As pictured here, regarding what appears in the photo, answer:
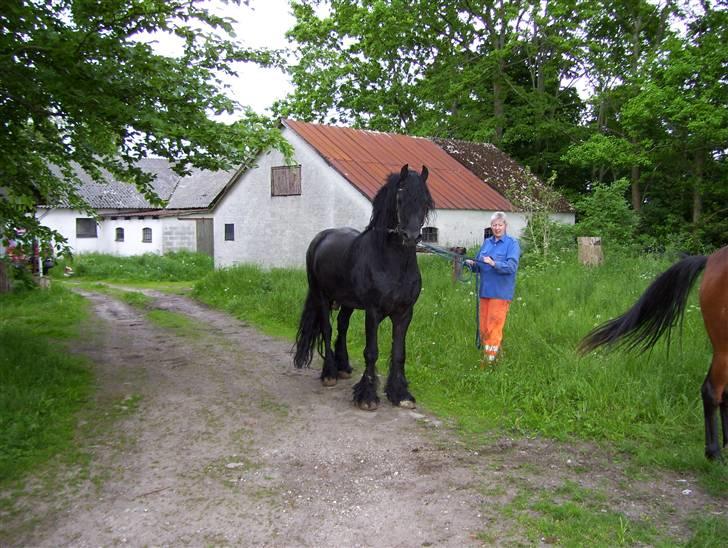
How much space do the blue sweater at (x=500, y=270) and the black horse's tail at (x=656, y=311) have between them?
1196 millimetres

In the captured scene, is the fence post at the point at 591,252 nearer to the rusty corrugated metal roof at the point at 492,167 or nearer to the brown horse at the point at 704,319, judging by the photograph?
the brown horse at the point at 704,319

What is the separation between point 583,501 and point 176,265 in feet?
65.1

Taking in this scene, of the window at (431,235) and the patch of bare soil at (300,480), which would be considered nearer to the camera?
the patch of bare soil at (300,480)

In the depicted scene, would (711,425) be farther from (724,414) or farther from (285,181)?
(285,181)

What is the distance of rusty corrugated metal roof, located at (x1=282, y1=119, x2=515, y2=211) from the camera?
17344 mm

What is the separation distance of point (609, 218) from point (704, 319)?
1328 cm

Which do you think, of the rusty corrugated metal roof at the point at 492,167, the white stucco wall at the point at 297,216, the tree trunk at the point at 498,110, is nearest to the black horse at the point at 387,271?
the white stucco wall at the point at 297,216

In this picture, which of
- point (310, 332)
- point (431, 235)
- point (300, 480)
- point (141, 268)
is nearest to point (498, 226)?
point (310, 332)

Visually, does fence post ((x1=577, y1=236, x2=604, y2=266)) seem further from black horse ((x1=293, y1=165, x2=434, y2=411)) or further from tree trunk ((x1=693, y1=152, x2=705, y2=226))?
tree trunk ((x1=693, y1=152, x2=705, y2=226))

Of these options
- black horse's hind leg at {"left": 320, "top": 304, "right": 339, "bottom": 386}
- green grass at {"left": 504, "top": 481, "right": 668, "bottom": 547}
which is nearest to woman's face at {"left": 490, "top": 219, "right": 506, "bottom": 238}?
black horse's hind leg at {"left": 320, "top": 304, "right": 339, "bottom": 386}

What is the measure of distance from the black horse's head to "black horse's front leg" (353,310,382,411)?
86 cm

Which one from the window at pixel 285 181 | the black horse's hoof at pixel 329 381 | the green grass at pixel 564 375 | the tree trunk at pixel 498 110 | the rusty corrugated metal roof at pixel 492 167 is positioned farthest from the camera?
the tree trunk at pixel 498 110

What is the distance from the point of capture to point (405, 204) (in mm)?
5117

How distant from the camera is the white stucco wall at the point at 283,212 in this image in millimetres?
17266
